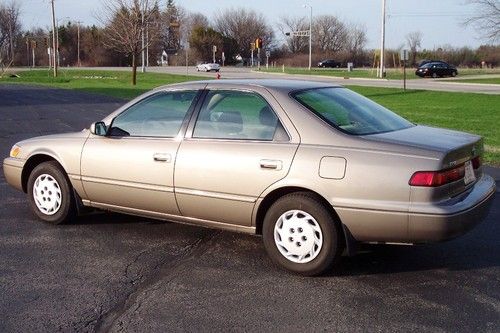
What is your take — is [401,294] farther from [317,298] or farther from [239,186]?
[239,186]

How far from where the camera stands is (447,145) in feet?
15.4

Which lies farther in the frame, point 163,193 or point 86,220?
point 86,220

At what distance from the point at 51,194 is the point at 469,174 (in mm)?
3918

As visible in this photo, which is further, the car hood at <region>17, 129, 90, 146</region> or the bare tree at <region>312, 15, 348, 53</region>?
the bare tree at <region>312, 15, 348, 53</region>

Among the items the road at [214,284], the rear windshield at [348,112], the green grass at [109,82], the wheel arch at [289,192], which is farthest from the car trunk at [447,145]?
the green grass at [109,82]

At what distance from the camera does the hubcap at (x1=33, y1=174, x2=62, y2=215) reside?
20.3ft

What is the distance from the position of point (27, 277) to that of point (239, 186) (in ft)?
5.74

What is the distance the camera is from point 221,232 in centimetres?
605

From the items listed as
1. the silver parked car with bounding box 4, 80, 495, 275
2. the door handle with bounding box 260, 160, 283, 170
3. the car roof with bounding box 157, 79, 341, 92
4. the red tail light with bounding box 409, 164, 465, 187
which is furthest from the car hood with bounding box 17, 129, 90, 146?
the red tail light with bounding box 409, 164, 465, 187

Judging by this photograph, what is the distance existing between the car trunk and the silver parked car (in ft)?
Result: 0.05

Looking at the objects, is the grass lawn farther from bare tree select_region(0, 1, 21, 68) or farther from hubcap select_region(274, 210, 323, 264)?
bare tree select_region(0, 1, 21, 68)

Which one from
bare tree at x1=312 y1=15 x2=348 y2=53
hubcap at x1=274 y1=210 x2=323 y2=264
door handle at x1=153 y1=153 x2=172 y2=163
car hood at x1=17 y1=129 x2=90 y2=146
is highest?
bare tree at x1=312 y1=15 x2=348 y2=53

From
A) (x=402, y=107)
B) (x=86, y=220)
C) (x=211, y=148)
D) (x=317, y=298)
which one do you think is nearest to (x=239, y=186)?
(x=211, y=148)

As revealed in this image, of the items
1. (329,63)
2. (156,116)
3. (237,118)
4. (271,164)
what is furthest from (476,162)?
(329,63)
